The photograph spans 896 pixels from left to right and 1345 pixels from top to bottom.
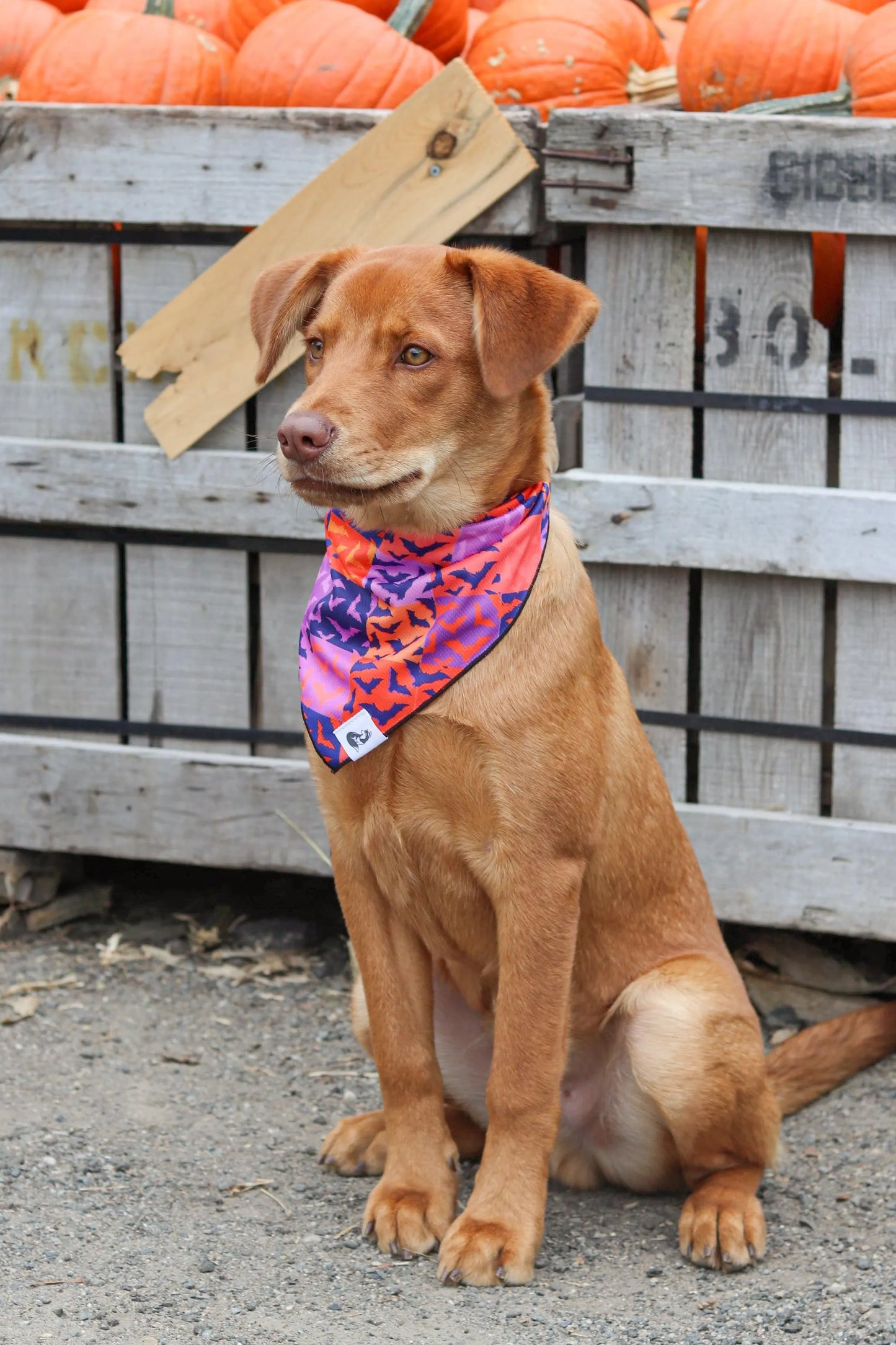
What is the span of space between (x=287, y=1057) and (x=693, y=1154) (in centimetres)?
134

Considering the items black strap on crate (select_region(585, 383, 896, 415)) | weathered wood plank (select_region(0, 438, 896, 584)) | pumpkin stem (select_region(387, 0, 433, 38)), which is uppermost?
pumpkin stem (select_region(387, 0, 433, 38))

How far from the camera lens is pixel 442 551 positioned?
3068 millimetres

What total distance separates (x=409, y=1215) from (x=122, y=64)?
10.4 ft

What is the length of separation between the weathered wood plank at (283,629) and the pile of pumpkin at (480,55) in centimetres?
128

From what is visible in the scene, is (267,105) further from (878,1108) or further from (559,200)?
(878,1108)

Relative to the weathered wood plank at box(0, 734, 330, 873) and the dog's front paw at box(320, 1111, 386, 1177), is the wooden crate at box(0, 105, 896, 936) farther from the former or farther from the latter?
the dog's front paw at box(320, 1111, 386, 1177)

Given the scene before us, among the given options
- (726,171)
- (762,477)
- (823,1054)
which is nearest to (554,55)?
(726,171)

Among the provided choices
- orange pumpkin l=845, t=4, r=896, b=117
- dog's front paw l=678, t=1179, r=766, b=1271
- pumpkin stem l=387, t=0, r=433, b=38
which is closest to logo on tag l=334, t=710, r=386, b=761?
dog's front paw l=678, t=1179, r=766, b=1271

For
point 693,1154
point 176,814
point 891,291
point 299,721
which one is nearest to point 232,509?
point 299,721

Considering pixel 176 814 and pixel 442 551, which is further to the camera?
pixel 176 814

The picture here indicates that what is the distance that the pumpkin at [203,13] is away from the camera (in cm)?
480

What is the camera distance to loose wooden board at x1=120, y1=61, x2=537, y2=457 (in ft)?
12.8

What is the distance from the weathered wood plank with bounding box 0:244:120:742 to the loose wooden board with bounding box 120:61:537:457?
0.68 feet

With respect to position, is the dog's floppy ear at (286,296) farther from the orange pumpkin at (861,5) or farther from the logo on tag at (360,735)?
the orange pumpkin at (861,5)
